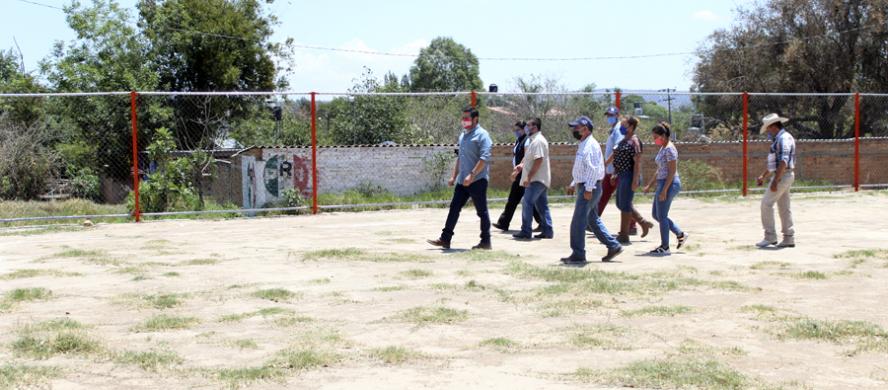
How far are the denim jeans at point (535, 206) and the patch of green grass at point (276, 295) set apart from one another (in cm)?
418

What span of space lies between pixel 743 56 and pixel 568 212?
68.5 ft

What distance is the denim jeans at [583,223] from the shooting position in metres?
10.2

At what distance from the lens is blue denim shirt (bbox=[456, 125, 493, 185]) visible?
448 inches

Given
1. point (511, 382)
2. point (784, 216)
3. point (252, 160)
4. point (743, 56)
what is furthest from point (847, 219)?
point (743, 56)

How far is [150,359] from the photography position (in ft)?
20.1

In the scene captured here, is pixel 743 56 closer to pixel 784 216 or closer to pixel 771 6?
pixel 771 6

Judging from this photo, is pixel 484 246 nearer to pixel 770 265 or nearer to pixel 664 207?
pixel 664 207

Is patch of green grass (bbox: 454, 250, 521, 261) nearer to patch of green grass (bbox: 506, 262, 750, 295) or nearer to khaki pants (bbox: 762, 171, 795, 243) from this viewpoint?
patch of green grass (bbox: 506, 262, 750, 295)

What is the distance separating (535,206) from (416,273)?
3.59 metres

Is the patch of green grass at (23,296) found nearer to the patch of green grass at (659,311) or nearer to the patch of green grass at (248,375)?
the patch of green grass at (248,375)

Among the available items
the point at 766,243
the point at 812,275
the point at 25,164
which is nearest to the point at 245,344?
the point at 812,275

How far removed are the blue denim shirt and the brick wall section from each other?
6.90m

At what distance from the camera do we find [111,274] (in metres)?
9.97

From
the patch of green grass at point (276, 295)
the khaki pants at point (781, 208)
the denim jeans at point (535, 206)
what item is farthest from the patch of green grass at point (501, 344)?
the khaki pants at point (781, 208)
